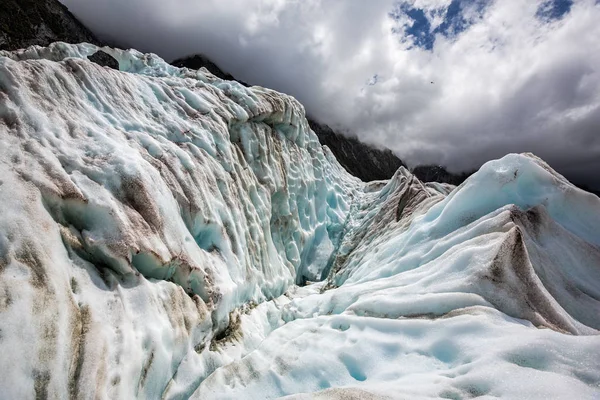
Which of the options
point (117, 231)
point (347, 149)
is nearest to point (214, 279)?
point (117, 231)

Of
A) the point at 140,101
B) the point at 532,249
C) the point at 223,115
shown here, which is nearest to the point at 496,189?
the point at 532,249

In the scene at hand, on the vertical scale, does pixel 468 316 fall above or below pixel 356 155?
below

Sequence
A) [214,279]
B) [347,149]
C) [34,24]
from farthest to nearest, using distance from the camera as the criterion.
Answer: [347,149]
[34,24]
[214,279]

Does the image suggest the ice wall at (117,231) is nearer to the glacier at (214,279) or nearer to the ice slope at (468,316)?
the glacier at (214,279)

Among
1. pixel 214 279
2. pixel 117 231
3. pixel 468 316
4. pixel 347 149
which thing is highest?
pixel 347 149

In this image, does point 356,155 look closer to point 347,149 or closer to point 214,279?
point 347,149

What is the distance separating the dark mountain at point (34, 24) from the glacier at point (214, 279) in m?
64.2

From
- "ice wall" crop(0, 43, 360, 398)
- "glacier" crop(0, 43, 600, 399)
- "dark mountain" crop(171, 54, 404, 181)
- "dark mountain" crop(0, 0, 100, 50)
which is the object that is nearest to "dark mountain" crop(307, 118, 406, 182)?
"dark mountain" crop(171, 54, 404, 181)

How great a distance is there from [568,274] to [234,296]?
6.52 metres

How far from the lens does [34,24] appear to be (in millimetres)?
63781

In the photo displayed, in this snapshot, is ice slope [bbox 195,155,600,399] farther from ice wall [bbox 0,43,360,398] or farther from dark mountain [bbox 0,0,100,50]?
dark mountain [bbox 0,0,100,50]

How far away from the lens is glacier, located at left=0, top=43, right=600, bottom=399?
3.67 meters

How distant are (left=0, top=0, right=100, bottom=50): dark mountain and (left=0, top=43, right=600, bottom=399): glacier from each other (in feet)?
211

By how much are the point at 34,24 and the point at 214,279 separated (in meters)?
83.1
